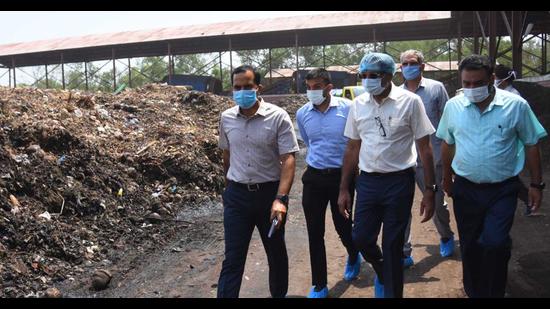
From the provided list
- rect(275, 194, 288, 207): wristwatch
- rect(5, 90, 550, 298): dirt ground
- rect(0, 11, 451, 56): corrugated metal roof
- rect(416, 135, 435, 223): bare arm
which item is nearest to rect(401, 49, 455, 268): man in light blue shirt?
rect(5, 90, 550, 298): dirt ground

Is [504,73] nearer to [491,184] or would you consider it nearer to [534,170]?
[534,170]

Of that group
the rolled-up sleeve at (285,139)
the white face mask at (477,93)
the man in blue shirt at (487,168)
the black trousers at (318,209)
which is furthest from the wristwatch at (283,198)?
the white face mask at (477,93)

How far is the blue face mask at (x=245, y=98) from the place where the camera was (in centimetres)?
367

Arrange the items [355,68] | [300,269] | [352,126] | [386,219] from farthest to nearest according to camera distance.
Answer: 1. [355,68]
2. [300,269]
3. [352,126]
4. [386,219]

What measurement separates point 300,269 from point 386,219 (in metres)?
1.72

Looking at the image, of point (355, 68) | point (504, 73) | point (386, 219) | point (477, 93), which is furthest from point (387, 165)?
point (355, 68)

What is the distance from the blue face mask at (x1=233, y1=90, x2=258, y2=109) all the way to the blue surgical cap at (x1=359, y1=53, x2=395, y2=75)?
30.8 inches

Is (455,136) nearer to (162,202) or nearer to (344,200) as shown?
(344,200)

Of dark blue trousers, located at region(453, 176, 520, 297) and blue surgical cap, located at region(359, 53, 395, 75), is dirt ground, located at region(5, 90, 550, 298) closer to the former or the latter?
dark blue trousers, located at region(453, 176, 520, 297)

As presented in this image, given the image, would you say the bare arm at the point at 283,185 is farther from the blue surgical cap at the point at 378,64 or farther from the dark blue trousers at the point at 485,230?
the dark blue trousers at the point at 485,230

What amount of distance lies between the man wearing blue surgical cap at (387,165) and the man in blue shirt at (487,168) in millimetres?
238

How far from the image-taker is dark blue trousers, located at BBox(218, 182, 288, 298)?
3533mm

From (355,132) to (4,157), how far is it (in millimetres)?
4277

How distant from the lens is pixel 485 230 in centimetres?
330
